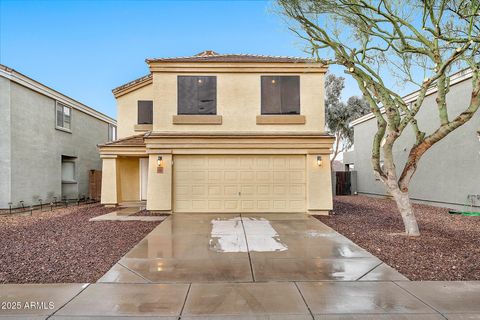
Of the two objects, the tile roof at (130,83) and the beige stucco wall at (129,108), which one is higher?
the tile roof at (130,83)

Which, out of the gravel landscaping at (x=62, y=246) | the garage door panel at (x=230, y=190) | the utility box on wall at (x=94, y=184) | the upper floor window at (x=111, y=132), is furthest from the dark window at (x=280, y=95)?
the upper floor window at (x=111, y=132)

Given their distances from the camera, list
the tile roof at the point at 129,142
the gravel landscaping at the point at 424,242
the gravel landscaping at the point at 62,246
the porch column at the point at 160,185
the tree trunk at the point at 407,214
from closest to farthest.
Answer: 1. the gravel landscaping at the point at 62,246
2. the gravel landscaping at the point at 424,242
3. the tree trunk at the point at 407,214
4. the porch column at the point at 160,185
5. the tile roof at the point at 129,142

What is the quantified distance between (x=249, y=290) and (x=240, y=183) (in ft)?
25.8

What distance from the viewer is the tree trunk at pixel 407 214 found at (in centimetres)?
830

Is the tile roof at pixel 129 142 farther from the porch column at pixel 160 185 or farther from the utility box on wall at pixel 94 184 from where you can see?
the utility box on wall at pixel 94 184

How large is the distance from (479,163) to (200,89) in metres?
11.4

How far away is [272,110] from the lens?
41.3 ft

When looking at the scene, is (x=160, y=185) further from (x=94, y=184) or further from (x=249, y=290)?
(x=94, y=184)

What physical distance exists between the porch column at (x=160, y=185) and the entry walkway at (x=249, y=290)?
4926 millimetres

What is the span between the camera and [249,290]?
4.68 metres

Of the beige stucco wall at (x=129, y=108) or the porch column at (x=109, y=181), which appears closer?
the porch column at (x=109, y=181)

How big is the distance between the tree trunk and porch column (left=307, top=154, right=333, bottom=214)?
12.3 feet

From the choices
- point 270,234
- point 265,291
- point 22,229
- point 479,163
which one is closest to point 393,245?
point 270,234

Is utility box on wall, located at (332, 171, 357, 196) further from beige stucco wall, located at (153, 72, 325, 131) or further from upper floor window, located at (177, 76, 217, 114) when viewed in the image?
upper floor window, located at (177, 76, 217, 114)
